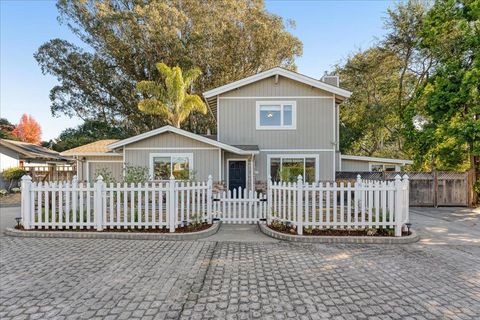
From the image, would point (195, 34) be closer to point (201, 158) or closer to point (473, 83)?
point (201, 158)

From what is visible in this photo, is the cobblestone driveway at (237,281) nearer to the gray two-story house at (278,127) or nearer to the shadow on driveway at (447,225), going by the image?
the shadow on driveway at (447,225)

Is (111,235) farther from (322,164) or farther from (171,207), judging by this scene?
(322,164)

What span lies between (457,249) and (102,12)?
27.6 metres

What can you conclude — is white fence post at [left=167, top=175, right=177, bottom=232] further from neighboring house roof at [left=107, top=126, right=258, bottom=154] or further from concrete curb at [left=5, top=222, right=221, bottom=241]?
neighboring house roof at [left=107, top=126, right=258, bottom=154]

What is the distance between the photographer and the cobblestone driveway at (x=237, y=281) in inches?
133

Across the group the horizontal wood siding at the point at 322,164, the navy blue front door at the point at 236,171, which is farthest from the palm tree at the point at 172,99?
the horizontal wood siding at the point at 322,164

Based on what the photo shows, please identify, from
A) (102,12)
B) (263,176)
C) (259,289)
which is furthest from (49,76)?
(259,289)

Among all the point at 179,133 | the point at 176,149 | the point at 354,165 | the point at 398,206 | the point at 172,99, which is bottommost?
the point at 398,206

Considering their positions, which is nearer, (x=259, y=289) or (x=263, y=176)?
(x=259, y=289)

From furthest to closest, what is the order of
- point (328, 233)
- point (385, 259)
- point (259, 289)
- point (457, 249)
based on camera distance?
point (328, 233), point (457, 249), point (385, 259), point (259, 289)

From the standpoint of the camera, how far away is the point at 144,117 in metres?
27.6

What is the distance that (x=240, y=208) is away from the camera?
27.5 feet

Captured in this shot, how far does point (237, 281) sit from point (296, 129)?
34.7 ft

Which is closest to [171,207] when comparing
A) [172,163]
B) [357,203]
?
[357,203]
